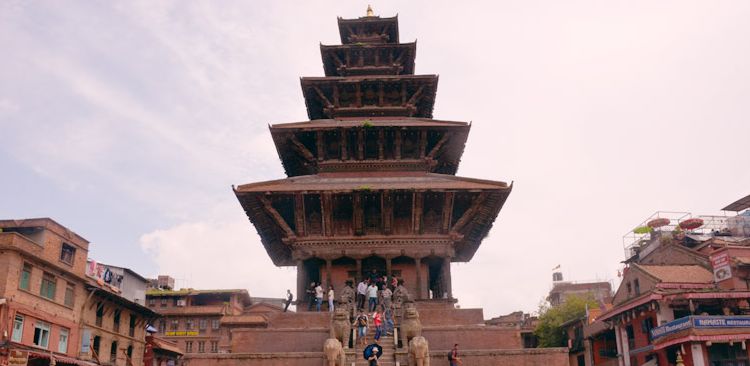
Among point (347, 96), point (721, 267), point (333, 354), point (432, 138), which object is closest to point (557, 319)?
point (721, 267)

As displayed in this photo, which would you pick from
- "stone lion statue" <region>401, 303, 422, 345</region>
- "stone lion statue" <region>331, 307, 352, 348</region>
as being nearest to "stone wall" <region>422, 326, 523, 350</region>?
"stone lion statue" <region>401, 303, 422, 345</region>

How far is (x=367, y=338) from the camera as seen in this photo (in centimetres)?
1859

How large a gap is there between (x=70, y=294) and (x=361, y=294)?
85.5ft

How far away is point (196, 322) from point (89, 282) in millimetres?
28867

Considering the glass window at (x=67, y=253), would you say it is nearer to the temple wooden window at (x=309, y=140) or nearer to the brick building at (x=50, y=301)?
the brick building at (x=50, y=301)

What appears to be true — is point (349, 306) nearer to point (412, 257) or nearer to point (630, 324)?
point (412, 257)

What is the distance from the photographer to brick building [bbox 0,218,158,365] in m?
33.1

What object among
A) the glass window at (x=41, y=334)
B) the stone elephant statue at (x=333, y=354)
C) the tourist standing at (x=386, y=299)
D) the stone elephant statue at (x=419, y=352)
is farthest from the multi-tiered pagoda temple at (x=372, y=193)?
the glass window at (x=41, y=334)

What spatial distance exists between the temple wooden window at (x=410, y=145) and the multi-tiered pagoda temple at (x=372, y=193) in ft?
0.17

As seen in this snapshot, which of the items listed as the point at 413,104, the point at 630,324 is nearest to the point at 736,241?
the point at 630,324

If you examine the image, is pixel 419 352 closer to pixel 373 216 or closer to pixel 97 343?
pixel 373 216

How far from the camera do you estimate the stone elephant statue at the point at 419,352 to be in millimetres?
16203

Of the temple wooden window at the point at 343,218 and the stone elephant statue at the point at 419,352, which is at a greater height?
the temple wooden window at the point at 343,218

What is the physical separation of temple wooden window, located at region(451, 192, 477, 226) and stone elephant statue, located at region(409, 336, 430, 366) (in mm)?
8405
